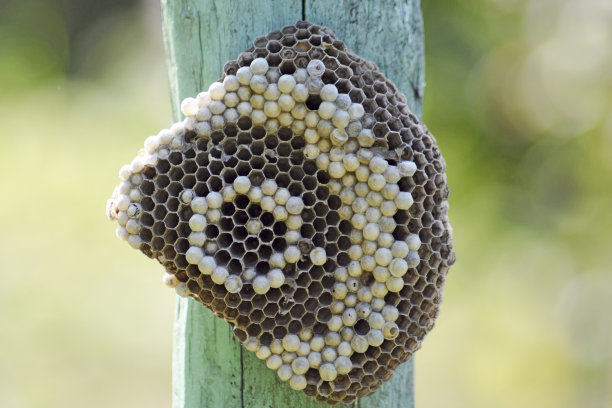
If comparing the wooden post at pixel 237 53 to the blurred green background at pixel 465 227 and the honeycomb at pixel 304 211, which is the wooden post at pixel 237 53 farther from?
the blurred green background at pixel 465 227

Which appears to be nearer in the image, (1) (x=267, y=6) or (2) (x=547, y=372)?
(1) (x=267, y=6)

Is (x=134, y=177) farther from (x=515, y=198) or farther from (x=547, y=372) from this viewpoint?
(x=547, y=372)

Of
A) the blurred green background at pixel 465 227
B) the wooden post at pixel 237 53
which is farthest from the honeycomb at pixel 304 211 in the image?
the blurred green background at pixel 465 227

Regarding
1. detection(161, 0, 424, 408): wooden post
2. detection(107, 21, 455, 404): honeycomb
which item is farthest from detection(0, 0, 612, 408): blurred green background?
detection(107, 21, 455, 404): honeycomb

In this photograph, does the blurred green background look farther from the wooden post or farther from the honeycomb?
the honeycomb

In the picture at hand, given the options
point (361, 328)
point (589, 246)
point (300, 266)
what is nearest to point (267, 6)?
A: point (300, 266)

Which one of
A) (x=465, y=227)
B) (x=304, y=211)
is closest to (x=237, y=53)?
(x=304, y=211)
